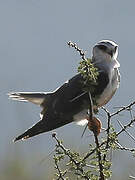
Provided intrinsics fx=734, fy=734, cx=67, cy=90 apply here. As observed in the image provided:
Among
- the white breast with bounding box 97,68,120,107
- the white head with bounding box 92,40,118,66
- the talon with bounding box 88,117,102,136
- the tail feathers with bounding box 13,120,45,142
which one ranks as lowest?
the talon with bounding box 88,117,102,136

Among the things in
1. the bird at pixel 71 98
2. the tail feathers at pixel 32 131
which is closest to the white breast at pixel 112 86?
the bird at pixel 71 98

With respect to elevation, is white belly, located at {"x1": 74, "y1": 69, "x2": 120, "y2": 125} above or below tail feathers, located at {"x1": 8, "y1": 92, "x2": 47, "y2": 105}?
below

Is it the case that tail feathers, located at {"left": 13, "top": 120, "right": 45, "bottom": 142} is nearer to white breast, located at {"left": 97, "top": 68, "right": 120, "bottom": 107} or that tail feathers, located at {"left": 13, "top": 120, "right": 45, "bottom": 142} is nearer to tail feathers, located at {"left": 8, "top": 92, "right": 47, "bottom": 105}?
tail feathers, located at {"left": 8, "top": 92, "right": 47, "bottom": 105}

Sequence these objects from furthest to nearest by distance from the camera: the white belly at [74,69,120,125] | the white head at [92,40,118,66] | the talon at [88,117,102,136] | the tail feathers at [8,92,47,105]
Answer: the white head at [92,40,118,66] < the tail feathers at [8,92,47,105] < the white belly at [74,69,120,125] < the talon at [88,117,102,136]

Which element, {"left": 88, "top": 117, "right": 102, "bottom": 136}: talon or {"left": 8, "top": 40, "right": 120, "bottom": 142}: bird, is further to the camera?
{"left": 8, "top": 40, "right": 120, "bottom": 142}: bird

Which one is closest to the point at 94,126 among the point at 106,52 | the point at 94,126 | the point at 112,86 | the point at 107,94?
the point at 94,126

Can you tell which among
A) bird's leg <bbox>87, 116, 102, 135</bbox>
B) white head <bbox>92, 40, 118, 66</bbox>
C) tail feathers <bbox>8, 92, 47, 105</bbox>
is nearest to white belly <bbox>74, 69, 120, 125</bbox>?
white head <bbox>92, 40, 118, 66</bbox>

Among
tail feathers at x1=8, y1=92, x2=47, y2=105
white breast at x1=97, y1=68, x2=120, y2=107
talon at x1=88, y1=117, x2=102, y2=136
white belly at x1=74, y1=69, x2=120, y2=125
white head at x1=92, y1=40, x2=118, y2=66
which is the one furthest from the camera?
white head at x1=92, y1=40, x2=118, y2=66

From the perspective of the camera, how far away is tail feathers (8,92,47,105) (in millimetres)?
5119

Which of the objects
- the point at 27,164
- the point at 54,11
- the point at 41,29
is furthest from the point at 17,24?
the point at 27,164

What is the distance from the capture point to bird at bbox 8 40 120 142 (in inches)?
190

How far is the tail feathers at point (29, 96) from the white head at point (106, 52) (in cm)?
50

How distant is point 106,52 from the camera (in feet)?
17.8

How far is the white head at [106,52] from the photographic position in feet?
17.7
